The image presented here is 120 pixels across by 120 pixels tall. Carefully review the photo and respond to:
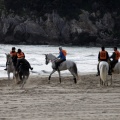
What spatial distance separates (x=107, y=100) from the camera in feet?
49.7

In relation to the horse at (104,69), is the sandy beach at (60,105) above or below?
below

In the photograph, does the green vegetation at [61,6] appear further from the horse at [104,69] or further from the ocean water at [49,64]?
the horse at [104,69]

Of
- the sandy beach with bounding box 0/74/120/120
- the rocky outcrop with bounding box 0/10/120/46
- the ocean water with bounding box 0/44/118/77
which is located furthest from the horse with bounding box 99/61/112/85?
the rocky outcrop with bounding box 0/10/120/46

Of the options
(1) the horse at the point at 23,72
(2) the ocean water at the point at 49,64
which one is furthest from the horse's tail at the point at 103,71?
(2) the ocean water at the point at 49,64

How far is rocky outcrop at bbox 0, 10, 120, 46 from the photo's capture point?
10488 cm

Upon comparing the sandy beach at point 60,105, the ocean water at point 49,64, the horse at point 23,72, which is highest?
the horse at point 23,72

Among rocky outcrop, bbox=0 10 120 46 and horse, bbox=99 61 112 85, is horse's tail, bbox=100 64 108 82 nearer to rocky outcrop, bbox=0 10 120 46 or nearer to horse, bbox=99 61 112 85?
horse, bbox=99 61 112 85

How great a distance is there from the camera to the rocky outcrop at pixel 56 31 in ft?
344

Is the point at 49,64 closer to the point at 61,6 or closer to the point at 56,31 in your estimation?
the point at 56,31

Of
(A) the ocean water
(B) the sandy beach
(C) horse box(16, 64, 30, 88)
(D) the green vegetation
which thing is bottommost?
(A) the ocean water

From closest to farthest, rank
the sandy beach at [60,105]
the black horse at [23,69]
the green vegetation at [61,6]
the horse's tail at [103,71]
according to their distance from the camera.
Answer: the sandy beach at [60,105] → the horse's tail at [103,71] → the black horse at [23,69] → the green vegetation at [61,6]

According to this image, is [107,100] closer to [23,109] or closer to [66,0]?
[23,109]

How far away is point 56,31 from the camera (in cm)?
10650

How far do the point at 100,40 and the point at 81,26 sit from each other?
5.45m
